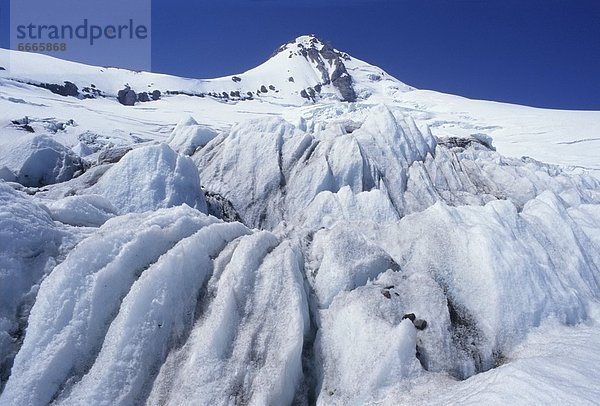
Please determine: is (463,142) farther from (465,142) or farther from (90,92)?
(90,92)

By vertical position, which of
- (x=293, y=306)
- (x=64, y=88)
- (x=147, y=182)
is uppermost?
(x=64, y=88)

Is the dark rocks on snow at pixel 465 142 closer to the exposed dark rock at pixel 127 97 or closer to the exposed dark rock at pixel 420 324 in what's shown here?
the exposed dark rock at pixel 420 324

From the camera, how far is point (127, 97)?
101125 millimetres

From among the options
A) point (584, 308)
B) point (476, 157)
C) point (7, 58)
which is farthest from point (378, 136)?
point (7, 58)

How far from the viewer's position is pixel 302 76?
138 meters

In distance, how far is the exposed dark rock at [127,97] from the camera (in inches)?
→ 3954

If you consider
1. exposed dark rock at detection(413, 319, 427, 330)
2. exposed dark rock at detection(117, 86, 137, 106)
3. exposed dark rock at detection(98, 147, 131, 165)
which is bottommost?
exposed dark rock at detection(413, 319, 427, 330)

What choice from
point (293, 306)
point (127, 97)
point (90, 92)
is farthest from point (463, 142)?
point (90, 92)

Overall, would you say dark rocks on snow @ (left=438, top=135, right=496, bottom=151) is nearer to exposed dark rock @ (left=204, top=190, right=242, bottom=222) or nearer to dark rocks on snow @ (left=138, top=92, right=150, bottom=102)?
exposed dark rock @ (left=204, top=190, right=242, bottom=222)

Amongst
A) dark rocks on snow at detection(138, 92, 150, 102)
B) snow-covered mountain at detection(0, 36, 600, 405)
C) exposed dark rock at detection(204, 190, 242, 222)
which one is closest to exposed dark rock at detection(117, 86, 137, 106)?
dark rocks on snow at detection(138, 92, 150, 102)

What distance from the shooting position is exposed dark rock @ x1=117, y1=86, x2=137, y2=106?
10044cm

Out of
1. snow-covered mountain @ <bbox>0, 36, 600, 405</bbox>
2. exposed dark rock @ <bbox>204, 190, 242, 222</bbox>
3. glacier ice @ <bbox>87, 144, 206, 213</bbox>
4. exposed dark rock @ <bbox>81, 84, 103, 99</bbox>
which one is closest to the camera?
snow-covered mountain @ <bbox>0, 36, 600, 405</bbox>

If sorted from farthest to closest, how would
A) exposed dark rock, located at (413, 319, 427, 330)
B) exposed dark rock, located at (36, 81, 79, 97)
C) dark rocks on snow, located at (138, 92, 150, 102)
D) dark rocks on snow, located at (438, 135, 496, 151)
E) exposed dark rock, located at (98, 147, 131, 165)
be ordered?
1. dark rocks on snow, located at (138, 92, 150, 102)
2. exposed dark rock, located at (36, 81, 79, 97)
3. dark rocks on snow, located at (438, 135, 496, 151)
4. exposed dark rock, located at (98, 147, 131, 165)
5. exposed dark rock, located at (413, 319, 427, 330)

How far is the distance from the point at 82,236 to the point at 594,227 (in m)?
11.7
